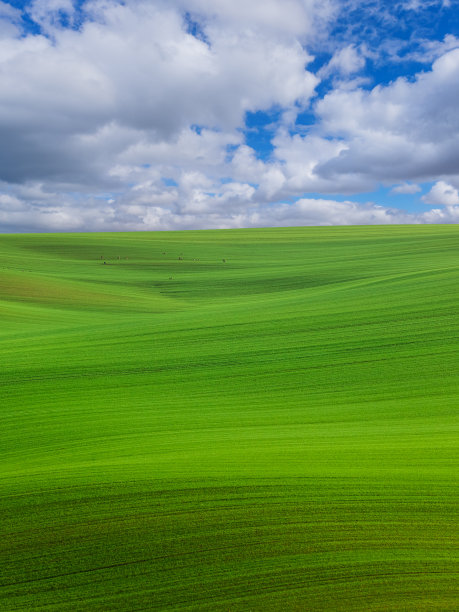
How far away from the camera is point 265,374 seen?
9.13 metres

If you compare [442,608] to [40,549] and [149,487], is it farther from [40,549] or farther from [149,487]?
[40,549]

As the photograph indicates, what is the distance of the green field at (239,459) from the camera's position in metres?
3.43

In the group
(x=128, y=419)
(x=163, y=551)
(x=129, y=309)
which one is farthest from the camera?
(x=129, y=309)

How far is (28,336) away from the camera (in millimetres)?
13438

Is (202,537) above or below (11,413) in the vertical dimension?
above

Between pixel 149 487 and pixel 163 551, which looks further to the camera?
pixel 149 487

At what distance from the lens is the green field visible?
135 inches

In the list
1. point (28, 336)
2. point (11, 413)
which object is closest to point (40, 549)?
point (11, 413)

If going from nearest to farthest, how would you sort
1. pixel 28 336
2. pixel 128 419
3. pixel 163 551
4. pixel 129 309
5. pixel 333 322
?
pixel 163 551, pixel 128 419, pixel 333 322, pixel 28 336, pixel 129 309

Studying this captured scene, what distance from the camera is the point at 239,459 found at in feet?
16.4

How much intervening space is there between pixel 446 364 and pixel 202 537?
674cm

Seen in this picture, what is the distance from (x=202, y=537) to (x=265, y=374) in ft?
18.0

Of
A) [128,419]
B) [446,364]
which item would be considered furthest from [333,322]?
[128,419]

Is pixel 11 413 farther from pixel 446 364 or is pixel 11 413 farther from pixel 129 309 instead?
pixel 129 309
